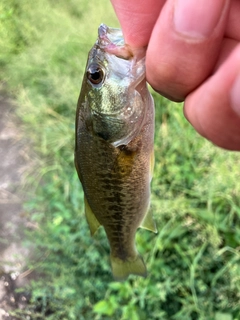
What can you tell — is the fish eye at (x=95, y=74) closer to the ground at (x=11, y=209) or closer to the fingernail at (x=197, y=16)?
Answer: the fingernail at (x=197, y=16)

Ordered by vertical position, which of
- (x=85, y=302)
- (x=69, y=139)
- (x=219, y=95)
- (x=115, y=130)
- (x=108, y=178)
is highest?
(x=219, y=95)

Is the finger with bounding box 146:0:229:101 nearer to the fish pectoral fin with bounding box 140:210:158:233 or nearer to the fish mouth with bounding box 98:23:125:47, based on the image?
the fish mouth with bounding box 98:23:125:47

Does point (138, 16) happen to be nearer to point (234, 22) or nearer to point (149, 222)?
point (234, 22)

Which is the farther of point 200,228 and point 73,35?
point 73,35

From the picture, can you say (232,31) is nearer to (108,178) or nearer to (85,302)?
(108,178)

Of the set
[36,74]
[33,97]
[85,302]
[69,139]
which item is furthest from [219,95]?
[36,74]

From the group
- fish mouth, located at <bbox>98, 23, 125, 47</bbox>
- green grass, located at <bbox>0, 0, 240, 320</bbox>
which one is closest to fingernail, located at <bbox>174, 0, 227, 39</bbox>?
fish mouth, located at <bbox>98, 23, 125, 47</bbox>

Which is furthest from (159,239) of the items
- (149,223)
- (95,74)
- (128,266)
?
(95,74)
